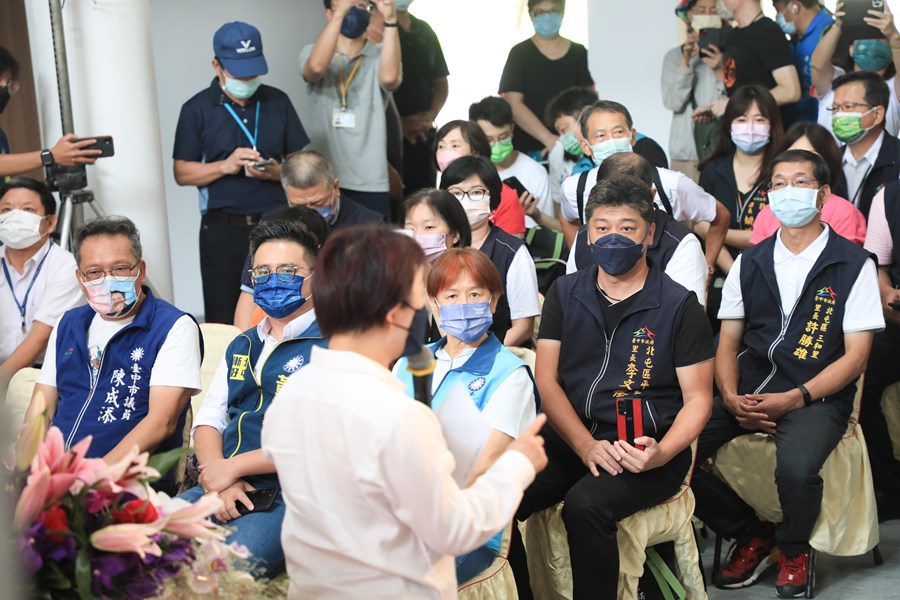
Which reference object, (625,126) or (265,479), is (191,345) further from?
(625,126)

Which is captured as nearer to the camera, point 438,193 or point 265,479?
point 265,479

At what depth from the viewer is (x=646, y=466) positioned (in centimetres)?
320

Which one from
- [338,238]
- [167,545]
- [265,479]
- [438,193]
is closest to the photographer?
[167,545]

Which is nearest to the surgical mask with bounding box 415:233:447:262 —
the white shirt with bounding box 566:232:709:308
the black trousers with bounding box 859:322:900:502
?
the white shirt with bounding box 566:232:709:308

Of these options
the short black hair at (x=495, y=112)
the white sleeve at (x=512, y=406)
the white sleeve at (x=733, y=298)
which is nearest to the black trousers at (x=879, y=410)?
the white sleeve at (x=733, y=298)

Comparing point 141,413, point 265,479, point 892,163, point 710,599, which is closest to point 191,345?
point 141,413

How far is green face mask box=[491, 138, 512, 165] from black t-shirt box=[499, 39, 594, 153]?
76 centimetres

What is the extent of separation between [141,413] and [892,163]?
136 inches

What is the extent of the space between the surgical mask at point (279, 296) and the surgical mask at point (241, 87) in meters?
2.34

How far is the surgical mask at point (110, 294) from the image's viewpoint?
3.38 meters

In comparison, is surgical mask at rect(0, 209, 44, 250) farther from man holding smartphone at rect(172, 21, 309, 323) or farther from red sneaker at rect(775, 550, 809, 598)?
red sneaker at rect(775, 550, 809, 598)

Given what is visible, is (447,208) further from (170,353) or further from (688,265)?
(170,353)

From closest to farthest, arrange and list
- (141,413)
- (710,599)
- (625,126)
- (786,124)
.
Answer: (141,413) < (710,599) < (625,126) < (786,124)

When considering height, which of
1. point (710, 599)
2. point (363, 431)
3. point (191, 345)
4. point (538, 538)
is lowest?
point (710, 599)
